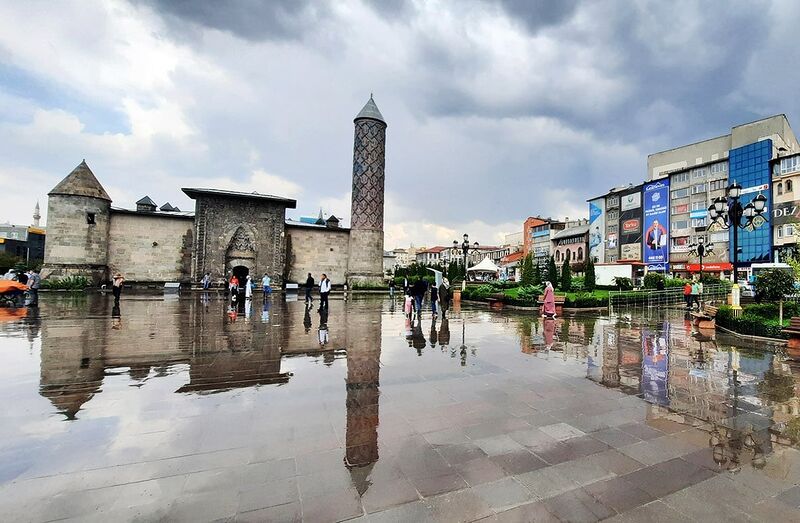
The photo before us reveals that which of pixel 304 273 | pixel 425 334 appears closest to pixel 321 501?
pixel 425 334

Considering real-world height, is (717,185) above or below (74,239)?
above

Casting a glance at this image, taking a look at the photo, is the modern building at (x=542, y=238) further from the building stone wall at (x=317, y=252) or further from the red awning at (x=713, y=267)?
the building stone wall at (x=317, y=252)

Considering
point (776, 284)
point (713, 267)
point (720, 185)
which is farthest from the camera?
point (720, 185)

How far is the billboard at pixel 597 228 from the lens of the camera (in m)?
59.9

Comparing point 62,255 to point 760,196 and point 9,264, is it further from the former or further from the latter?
point 9,264

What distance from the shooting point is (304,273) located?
34.8 metres

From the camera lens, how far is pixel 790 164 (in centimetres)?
3850

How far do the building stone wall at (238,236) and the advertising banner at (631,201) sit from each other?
159ft

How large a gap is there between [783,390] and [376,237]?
2914 centimetres

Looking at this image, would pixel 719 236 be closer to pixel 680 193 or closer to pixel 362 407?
pixel 680 193

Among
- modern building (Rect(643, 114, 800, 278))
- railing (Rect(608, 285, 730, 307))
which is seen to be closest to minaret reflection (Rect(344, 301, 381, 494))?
railing (Rect(608, 285, 730, 307))

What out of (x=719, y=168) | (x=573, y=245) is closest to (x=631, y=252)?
(x=573, y=245)

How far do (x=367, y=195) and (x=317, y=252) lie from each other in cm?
707

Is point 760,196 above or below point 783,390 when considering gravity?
above
